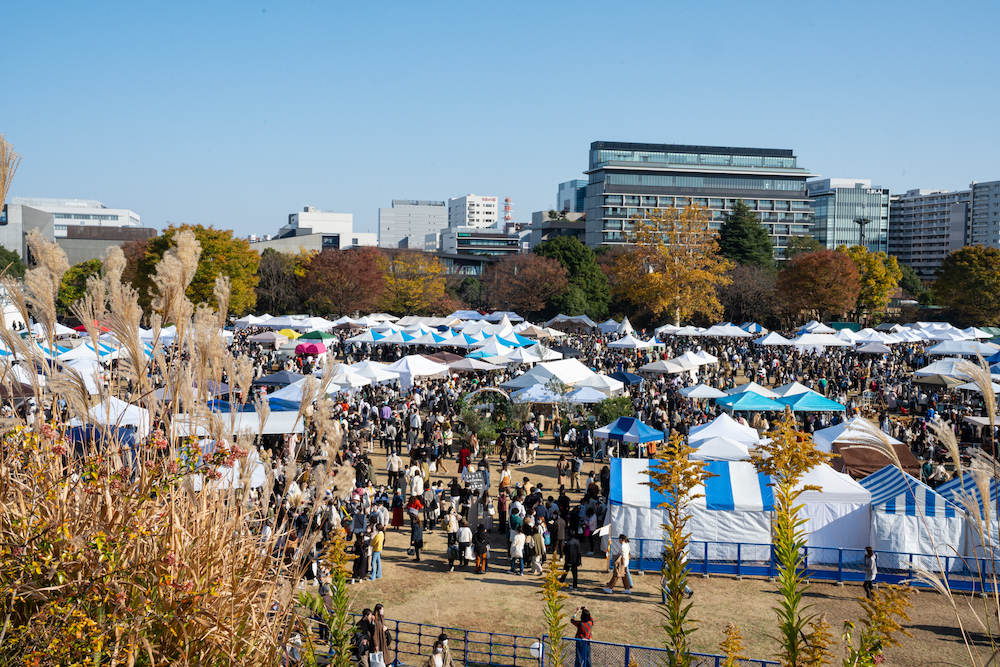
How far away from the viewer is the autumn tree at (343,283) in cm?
4909

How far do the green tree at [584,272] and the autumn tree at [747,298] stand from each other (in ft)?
28.9

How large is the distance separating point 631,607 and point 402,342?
19.5m

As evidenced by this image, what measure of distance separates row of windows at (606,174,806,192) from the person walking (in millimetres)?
84950

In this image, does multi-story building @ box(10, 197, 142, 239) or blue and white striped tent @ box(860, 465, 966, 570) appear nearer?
blue and white striped tent @ box(860, 465, 966, 570)

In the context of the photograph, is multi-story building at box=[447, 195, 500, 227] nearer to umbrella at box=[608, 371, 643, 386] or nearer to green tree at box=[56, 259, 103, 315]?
green tree at box=[56, 259, 103, 315]

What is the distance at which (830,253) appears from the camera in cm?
4612

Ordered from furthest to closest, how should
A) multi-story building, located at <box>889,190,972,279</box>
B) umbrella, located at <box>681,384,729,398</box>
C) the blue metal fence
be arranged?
multi-story building, located at <box>889,190,972,279</box> < umbrella, located at <box>681,384,729,398</box> < the blue metal fence

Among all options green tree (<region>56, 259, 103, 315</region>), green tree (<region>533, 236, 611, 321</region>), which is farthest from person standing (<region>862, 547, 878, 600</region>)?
green tree (<region>56, 259, 103, 315</region>)

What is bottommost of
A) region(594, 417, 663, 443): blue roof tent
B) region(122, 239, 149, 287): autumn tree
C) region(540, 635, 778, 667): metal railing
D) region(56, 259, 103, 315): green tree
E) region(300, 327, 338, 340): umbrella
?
region(540, 635, 778, 667): metal railing

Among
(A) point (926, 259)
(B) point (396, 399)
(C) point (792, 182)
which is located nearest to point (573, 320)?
(B) point (396, 399)

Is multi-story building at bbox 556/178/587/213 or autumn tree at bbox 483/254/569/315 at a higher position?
multi-story building at bbox 556/178/587/213

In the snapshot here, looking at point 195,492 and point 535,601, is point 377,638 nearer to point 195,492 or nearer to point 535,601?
point 535,601

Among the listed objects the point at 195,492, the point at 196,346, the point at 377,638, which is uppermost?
the point at 196,346

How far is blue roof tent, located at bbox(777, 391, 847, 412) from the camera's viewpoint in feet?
55.1
